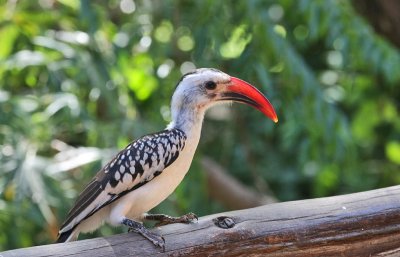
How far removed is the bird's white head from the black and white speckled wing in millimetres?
79

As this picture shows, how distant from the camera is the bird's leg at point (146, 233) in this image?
104 inches

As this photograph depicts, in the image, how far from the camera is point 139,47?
492 centimetres

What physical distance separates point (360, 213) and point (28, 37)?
2251 mm

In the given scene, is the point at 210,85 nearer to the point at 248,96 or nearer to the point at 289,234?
the point at 248,96

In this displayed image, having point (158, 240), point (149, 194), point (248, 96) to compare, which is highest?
point (248, 96)

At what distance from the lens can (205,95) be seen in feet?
10.3

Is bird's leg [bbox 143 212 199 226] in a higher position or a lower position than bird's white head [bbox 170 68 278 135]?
lower

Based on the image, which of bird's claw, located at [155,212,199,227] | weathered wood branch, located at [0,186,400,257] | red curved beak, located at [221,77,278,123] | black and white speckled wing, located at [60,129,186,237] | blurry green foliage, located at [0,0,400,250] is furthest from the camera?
blurry green foliage, located at [0,0,400,250]

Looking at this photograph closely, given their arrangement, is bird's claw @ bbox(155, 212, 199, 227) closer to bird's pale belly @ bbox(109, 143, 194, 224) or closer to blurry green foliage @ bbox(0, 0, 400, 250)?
bird's pale belly @ bbox(109, 143, 194, 224)

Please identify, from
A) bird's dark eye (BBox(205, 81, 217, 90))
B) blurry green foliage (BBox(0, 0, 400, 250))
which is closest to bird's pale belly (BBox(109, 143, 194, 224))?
bird's dark eye (BBox(205, 81, 217, 90))

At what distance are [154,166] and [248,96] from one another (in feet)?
1.24

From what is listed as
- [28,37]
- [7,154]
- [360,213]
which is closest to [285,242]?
[360,213]

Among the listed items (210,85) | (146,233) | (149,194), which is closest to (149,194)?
(149,194)

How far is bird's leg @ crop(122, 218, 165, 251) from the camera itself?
263 cm
